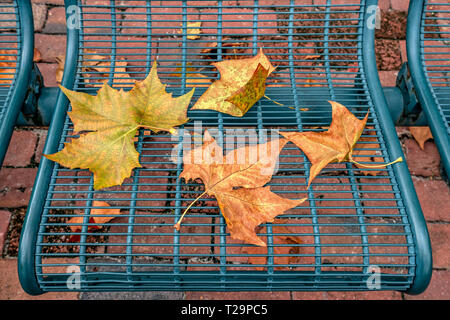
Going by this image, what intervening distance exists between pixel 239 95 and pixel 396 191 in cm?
49

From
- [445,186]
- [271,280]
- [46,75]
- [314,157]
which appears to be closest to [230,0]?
[46,75]

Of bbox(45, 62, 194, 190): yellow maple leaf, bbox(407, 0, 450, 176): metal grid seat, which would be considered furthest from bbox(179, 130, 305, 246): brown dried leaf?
bbox(407, 0, 450, 176): metal grid seat

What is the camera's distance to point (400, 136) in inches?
62.5

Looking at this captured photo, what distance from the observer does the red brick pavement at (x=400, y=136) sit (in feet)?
4.38

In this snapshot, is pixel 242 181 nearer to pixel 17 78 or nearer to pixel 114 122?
pixel 114 122

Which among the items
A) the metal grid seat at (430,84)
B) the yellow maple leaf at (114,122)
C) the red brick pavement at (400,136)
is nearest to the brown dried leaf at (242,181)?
the yellow maple leaf at (114,122)

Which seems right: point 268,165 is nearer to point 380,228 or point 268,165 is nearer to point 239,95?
point 239,95

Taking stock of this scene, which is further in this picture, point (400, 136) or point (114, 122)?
point (400, 136)

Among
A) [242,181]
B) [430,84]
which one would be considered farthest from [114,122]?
[430,84]

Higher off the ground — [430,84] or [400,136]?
[400,136]

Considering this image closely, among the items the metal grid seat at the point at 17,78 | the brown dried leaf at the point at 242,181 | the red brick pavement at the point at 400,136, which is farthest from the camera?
the red brick pavement at the point at 400,136

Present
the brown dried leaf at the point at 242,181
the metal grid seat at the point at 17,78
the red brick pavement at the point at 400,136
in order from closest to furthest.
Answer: the brown dried leaf at the point at 242,181 → the metal grid seat at the point at 17,78 → the red brick pavement at the point at 400,136

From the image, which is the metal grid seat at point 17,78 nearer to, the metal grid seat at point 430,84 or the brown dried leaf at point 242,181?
the brown dried leaf at point 242,181

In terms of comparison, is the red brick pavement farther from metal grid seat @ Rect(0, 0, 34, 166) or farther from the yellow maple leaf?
the yellow maple leaf
